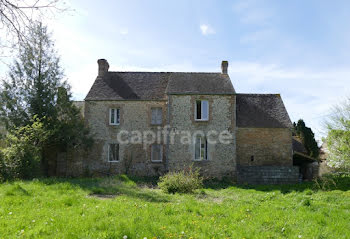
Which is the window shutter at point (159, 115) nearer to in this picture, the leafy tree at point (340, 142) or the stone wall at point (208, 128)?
the stone wall at point (208, 128)

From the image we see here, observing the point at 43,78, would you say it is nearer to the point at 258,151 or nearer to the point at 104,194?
the point at 104,194

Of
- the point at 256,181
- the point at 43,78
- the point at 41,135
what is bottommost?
the point at 256,181

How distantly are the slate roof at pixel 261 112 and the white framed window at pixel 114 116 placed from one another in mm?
8801

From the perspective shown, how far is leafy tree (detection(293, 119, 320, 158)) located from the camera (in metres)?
23.7

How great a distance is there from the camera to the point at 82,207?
6684 mm

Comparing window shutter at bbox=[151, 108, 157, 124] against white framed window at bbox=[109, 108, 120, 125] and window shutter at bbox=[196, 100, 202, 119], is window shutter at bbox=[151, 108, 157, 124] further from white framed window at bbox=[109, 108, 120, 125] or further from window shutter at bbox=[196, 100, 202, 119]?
window shutter at bbox=[196, 100, 202, 119]

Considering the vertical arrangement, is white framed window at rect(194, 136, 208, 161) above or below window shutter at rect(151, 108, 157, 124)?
below

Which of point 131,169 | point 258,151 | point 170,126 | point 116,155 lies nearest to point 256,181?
point 258,151

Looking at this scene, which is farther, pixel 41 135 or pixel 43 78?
pixel 43 78

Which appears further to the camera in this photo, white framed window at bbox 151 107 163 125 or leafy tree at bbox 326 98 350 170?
white framed window at bbox 151 107 163 125

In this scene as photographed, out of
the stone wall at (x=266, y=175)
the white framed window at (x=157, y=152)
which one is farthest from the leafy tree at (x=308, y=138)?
the white framed window at (x=157, y=152)

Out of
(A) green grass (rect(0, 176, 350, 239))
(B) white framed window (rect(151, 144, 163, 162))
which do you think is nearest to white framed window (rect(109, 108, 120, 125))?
(B) white framed window (rect(151, 144, 163, 162))

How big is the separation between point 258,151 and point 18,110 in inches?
660

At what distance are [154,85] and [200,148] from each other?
6300 mm
